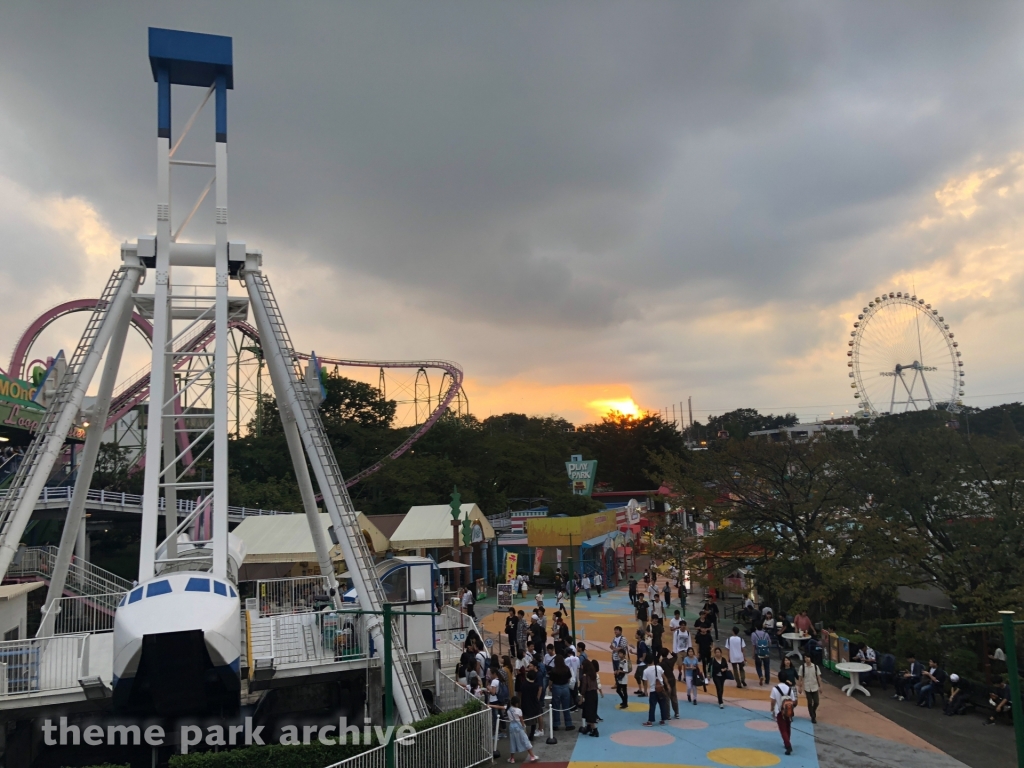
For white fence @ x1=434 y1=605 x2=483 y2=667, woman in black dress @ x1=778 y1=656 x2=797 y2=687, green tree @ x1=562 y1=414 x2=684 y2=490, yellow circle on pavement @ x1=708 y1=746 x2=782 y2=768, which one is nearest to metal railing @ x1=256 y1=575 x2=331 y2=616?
white fence @ x1=434 y1=605 x2=483 y2=667

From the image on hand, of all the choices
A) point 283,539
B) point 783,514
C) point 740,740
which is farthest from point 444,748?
point 283,539

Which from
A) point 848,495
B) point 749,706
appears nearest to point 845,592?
point 848,495

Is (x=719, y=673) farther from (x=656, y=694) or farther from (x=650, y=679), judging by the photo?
(x=650, y=679)

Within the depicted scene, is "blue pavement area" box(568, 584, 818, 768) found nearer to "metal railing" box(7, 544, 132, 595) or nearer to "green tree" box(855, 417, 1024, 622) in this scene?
"green tree" box(855, 417, 1024, 622)

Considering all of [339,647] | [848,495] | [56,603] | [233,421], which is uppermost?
[233,421]

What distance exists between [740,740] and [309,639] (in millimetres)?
8550

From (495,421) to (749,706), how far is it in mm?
97700

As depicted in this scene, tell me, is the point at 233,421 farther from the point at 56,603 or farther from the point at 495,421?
the point at 495,421

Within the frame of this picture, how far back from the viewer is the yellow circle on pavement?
12.1m

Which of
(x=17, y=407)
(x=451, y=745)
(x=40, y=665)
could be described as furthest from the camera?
(x=17, y=407)

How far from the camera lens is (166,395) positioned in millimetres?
15312

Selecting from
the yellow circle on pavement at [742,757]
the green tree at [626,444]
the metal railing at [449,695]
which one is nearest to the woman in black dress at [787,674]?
the yellow circle on pavement at [742,757]

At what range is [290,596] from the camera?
73.8 feet

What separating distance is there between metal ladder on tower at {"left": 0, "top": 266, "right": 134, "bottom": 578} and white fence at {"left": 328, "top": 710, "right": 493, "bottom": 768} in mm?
7065
